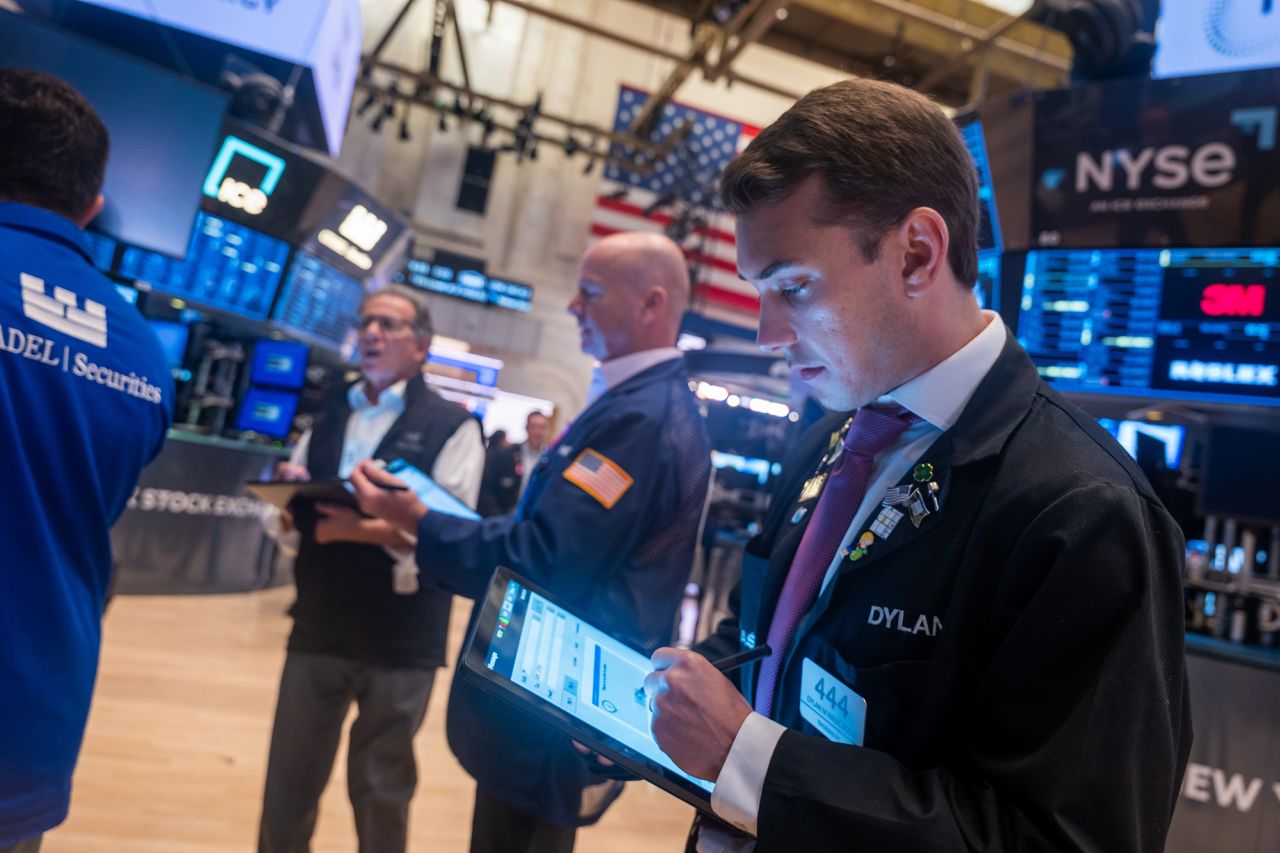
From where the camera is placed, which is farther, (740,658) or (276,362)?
(276,362)

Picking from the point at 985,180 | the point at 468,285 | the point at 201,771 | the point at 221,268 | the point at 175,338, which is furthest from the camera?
the point at 468,285

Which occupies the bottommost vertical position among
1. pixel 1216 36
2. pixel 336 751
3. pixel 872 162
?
pixel 336 751

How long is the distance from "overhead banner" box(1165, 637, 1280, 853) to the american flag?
31.7 feet

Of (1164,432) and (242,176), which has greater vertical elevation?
(242,176)

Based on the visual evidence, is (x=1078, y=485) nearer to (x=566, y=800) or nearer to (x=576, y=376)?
(x=566, y=800)

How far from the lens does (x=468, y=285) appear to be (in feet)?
43.4

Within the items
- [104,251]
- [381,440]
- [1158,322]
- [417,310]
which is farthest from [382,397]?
[104,251]

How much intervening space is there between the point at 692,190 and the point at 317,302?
6.35m

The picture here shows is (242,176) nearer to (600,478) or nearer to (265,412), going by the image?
(265,412)

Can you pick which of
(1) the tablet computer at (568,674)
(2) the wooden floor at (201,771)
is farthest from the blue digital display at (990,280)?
(1) the tablet computer at (568,674)

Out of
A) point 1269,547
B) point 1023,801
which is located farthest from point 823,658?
point 1269,547

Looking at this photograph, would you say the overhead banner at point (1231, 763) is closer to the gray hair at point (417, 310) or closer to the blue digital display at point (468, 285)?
the gray hair at point (417, 310)

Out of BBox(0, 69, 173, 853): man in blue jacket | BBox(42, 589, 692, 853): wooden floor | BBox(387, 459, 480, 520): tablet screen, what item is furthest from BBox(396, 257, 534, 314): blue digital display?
BBox(0, 69, 173, 853): man in blue jacket

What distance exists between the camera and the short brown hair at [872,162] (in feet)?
3.36
